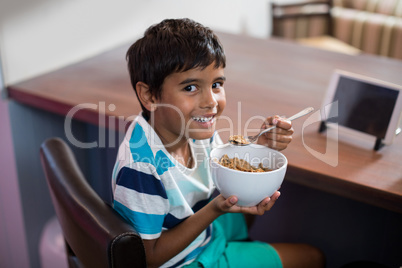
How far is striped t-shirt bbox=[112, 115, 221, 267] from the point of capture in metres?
0.89

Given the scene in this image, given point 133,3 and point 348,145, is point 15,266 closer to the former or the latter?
point 133,3

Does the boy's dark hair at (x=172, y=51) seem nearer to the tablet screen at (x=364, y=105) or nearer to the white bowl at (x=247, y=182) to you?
the white bowl at (x=247, y=182)

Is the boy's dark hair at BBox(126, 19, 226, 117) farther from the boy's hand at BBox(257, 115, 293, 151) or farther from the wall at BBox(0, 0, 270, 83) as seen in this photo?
the wall at BBox(0, 0, 270, 83)

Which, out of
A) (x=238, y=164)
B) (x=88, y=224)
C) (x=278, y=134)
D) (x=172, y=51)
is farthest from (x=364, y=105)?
(x=88, y=224)

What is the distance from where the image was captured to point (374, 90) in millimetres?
1123

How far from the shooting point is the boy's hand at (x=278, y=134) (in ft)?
3.24

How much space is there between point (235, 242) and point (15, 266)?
3.15 feet

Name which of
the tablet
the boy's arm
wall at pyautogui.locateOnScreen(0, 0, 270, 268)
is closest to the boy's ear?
the boy's arm

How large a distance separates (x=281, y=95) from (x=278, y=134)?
46 centimetres

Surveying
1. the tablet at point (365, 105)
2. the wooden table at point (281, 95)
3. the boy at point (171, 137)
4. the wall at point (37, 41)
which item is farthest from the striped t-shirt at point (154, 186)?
the wall at point (37, 41)

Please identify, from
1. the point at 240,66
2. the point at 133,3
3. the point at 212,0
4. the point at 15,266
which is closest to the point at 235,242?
the point at 240,66

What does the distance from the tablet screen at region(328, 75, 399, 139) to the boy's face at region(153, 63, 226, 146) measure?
389 millimetres

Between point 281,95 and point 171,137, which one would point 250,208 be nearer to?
point 171,137

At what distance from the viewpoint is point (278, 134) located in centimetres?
100
